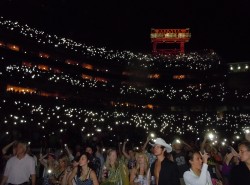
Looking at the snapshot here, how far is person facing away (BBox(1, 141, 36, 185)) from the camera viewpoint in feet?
28.8

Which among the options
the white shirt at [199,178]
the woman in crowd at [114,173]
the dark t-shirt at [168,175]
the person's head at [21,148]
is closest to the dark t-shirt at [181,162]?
the woman in crowd at [114,173]

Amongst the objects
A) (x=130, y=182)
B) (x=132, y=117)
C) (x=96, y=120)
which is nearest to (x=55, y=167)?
(x=130, y=182)

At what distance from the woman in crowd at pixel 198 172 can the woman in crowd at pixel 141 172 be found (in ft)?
5.10

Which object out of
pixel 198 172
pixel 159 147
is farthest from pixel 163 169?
pixel 198 172

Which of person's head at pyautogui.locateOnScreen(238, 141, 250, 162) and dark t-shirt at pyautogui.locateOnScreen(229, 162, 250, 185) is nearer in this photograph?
dark t-shirt at pyautogui.locateOnScreen(229, 162, 250, 185)

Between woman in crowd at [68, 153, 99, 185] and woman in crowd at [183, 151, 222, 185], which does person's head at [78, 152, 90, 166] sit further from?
woman in crowd at [183, 151, 222, 185]

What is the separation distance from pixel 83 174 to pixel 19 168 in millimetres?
2474

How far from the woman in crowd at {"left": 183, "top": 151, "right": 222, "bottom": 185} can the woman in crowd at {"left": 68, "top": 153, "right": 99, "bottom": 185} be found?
1802 mm

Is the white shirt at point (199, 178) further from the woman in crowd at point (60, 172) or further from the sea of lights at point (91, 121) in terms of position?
the sea of lights at point (91, 121)

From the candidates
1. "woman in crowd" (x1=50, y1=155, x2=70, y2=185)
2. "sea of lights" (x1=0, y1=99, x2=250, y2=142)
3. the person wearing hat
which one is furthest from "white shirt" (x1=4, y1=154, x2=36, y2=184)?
"sea of lights" (x1=0, y1=99, x2=250, y2=142)

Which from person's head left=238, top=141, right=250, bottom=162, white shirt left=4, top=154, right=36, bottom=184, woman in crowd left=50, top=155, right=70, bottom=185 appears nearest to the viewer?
person's head left=238, top=141, right=250, bottom=162

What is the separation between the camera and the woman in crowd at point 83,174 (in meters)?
6.97

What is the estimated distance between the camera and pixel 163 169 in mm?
7039

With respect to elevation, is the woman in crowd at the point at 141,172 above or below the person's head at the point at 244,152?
below
